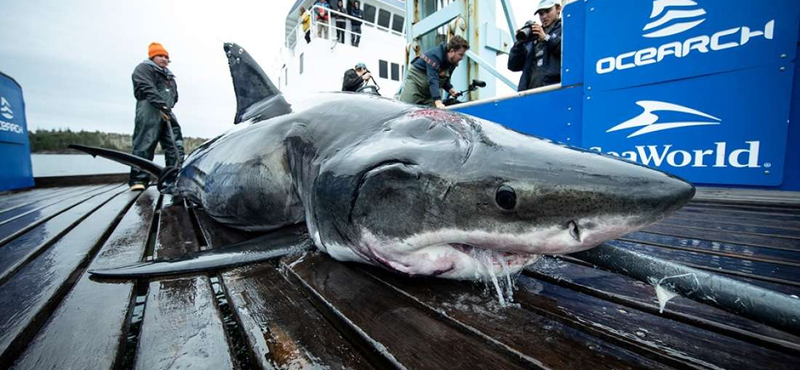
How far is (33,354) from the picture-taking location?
0.82m

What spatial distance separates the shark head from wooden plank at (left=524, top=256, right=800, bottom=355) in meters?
0.28

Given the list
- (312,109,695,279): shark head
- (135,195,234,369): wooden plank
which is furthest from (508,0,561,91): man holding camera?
(135,195,234,369): wooden plank

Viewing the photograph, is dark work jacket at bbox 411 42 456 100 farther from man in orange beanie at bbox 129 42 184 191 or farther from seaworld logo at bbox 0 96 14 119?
seaworld logo at bbox 0 96 14 119

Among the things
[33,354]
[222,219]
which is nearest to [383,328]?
[33,354]

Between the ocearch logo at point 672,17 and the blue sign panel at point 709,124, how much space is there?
46 cm

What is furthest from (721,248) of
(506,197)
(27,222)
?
(27,222)

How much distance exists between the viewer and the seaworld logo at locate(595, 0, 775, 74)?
2.67 metres

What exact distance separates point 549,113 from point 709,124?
1379 millimetres

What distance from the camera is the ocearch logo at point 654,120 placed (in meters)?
2.89

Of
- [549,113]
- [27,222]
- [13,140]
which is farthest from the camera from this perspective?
[13,140]

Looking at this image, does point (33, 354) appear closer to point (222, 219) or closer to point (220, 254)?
point (220, 254)

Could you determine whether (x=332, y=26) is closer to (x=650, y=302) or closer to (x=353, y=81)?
(x=353, y=81)

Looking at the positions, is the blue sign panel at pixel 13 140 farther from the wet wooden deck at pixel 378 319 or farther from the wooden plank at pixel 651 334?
the wooden plank at pixel 651 334

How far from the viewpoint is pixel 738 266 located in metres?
1.22
